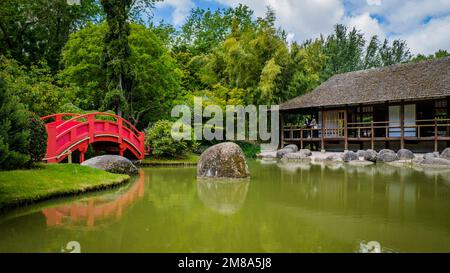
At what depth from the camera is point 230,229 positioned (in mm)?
5406

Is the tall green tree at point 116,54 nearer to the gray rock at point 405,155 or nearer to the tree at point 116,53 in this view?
the tree at point 116,53

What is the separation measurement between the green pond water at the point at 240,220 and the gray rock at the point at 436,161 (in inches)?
258

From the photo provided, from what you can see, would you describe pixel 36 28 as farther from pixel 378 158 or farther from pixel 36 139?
pixel 378 158

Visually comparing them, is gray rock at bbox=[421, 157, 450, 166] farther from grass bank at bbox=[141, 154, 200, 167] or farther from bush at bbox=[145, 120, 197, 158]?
bush at bbox=[145, 120, 197, 158]

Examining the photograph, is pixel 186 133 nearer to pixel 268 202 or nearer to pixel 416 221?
pixel 268 202

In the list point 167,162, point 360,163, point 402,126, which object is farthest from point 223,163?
point 402,126

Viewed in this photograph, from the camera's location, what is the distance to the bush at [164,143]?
17812mm

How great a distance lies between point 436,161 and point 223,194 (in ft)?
37.2

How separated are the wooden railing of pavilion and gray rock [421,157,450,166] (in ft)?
9.16

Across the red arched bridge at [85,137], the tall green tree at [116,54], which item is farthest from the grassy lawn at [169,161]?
the tall green tree at [116,54]

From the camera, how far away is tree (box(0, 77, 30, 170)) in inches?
309

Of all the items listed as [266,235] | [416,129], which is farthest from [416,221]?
[416,129]
